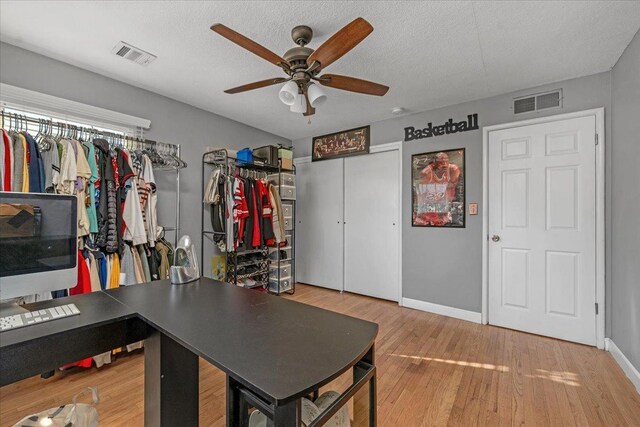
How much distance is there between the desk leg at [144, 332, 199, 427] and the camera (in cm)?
124

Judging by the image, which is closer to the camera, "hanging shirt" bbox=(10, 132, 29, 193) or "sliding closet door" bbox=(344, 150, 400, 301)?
"hanging shirt" bbox=(10, 132, 29, 193)

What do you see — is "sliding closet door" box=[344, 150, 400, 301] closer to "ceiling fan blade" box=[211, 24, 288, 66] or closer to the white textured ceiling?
the white textured ceiling

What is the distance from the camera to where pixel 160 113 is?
2992 millimetres

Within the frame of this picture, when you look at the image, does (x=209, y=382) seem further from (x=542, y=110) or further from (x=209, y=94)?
(x=542, y=110)

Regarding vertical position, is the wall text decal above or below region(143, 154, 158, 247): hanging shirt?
above

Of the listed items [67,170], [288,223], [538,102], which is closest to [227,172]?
[288,223]

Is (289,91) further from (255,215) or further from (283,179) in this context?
(283,179)

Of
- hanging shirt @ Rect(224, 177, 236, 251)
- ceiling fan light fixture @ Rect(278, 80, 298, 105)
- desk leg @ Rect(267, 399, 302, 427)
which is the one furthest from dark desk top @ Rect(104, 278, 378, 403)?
hanging shirt @ Rect(224, 177, 236, 251)

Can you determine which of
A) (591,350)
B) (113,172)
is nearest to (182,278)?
(113,172)

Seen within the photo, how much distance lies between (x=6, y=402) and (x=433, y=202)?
12.8ft

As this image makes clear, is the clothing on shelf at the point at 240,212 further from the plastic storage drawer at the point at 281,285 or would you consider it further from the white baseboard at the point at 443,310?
the white baseboard at the point at 443,310

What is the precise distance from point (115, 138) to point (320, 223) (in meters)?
2.83

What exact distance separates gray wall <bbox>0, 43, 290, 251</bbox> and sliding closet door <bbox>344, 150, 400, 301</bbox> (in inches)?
64.8

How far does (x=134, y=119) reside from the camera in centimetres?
273
